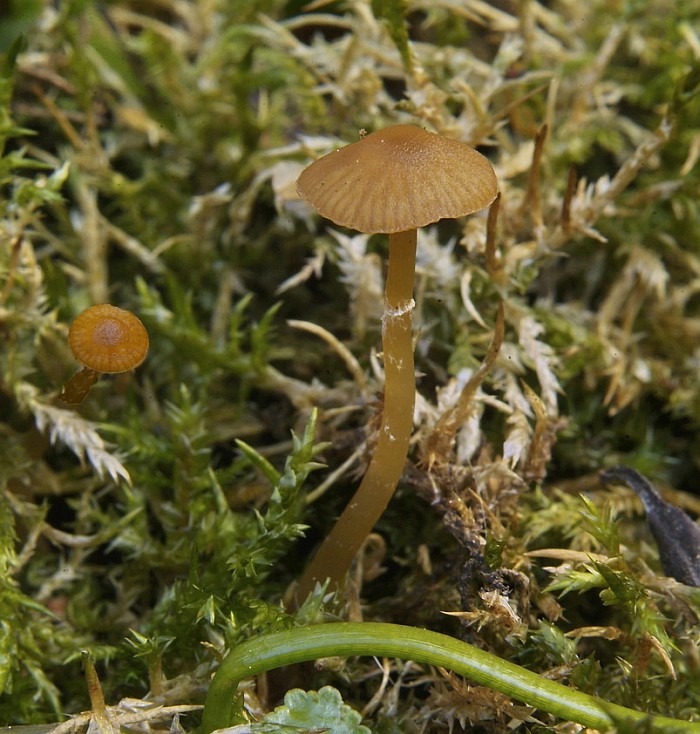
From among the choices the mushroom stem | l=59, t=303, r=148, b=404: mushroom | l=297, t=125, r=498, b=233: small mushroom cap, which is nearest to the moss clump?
the mushroom stem

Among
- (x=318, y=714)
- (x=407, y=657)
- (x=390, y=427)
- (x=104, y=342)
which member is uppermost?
(x=104, y=342)

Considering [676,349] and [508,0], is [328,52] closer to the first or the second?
[508,0]

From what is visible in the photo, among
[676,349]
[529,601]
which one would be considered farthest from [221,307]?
[676,349]

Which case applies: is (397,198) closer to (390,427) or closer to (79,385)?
(390,427)

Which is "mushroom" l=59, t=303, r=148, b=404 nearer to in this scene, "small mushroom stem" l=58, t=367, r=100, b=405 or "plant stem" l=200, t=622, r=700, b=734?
"small mushroom stem" l=58, t=367, r=100, b=405

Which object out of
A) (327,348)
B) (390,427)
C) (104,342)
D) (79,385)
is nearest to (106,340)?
(104,342)

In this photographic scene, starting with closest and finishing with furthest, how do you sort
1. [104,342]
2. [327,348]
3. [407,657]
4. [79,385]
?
[407,657] < [104,342] < [79,385] < [327,348]
